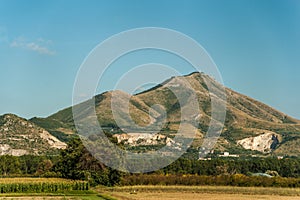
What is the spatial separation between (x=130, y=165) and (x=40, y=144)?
9490cm

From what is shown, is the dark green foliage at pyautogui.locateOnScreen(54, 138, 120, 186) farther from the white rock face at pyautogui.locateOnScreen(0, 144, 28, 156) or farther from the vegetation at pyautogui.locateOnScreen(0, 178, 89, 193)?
the white rock face at pyautogui.locateOnScreen(0, 144, 28, 156)

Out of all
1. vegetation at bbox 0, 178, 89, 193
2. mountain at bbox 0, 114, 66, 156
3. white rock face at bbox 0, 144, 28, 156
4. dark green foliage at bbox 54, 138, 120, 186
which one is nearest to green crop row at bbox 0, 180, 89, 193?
vegetation at bbox 0, 178, 89, 193

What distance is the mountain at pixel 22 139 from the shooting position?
16200 centimetres

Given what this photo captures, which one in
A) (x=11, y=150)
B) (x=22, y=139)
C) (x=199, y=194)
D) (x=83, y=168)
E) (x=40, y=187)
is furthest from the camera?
(x=22, y=139)

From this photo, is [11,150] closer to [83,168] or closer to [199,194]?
[83,168]

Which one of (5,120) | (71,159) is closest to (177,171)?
(71,159)

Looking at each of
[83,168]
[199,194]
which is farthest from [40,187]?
[199,194]

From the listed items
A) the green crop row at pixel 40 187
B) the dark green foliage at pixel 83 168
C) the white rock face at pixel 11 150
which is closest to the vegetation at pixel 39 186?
the green crop row at pixel 40 187

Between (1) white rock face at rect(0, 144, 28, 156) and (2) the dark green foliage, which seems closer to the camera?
(2) the dark green foliage

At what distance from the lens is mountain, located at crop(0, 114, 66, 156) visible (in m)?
162

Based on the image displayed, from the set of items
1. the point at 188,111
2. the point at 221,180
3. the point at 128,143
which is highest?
the point at 188,111

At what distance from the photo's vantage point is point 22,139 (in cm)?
16950

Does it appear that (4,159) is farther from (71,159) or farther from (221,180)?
(221,180)

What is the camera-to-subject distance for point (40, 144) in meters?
175
